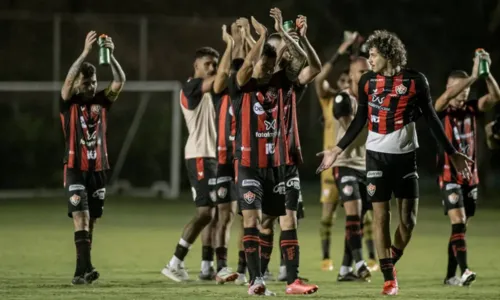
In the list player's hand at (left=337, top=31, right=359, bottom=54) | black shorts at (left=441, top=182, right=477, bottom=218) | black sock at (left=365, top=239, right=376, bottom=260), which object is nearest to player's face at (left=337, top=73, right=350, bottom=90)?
player's hand at (left=337, top=31, right=359, bottom=54)

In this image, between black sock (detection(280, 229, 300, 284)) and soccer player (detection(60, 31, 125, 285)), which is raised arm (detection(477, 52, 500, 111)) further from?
soccer player (detection(60, 31, 125, 285))

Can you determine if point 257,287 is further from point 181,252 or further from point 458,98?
point 458,98

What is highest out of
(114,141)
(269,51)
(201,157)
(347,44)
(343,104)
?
(347,44)

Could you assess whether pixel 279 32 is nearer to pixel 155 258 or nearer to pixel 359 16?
pixel 155 258

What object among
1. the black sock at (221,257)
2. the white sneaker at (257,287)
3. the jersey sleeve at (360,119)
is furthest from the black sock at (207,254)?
the jersey sleeve at (360,119)

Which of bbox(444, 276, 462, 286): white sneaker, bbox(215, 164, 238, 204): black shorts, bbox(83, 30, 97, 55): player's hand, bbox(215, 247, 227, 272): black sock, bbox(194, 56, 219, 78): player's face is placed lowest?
bbox(444, 276, 462, 286): white sneaker

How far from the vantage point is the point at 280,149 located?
12047mm

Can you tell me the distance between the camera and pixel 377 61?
1191cm

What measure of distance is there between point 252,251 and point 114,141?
18.0 metres

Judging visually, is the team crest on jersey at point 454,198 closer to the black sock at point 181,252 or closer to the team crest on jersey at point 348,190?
the team crest on jersey at point 348,190

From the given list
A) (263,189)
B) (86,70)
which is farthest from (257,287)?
(86,70)

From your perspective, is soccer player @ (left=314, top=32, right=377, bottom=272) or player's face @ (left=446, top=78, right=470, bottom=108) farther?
soccer player @ (left=314, top=32, right=377, bottom=272)

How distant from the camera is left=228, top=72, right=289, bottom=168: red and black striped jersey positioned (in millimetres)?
11969

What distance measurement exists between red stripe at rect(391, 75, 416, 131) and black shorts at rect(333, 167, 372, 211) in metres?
2.45
